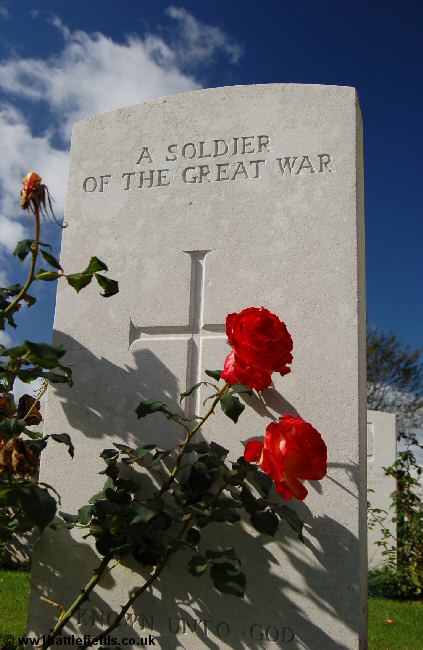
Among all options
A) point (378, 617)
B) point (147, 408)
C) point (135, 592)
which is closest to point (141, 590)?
point (135, 592)

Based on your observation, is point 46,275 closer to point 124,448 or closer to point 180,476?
point 124,448

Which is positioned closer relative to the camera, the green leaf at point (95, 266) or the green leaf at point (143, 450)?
the green leaf at point (95, 266)

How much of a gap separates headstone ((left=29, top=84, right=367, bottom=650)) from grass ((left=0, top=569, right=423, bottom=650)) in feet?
4.48

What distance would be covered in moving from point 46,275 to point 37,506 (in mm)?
666

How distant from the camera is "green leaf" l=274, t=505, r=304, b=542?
1.86 m

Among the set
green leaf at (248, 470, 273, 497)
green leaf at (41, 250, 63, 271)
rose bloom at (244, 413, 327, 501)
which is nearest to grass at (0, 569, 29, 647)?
green leaf at (248, 470, 273, 497)

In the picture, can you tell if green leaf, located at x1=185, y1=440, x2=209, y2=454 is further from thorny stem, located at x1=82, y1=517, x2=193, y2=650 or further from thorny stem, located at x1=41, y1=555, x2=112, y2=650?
thorny stem, located at x1=41, y1=555, x2=112, y2=650

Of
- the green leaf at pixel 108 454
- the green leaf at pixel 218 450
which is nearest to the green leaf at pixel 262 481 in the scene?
the green leaf at pixel 218 450

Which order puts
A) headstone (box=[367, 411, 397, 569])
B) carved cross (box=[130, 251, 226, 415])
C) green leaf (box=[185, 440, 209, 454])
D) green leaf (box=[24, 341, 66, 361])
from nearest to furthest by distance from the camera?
1. green leaf (box=[24, 341, 66, 361])
2. green leaf (box=[185, 440, 209, 454])
3. carved cross (box=[130, 251, 226, 415])
4. headstone (box=[367, 411, 397, 569])

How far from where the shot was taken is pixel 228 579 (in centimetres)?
182

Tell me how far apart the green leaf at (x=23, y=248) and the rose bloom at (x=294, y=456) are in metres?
0.86

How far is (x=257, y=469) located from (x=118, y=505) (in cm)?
43

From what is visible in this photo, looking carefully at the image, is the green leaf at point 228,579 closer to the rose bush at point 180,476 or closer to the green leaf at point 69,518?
the rose bush at point 180,476

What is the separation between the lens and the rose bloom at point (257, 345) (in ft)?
6.25
